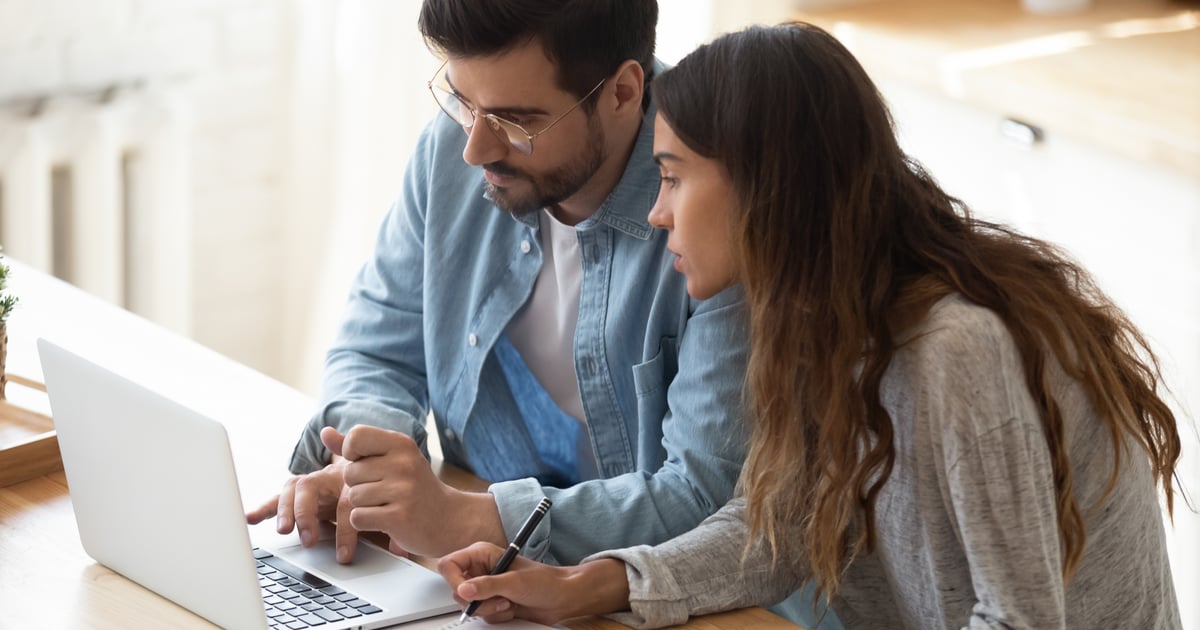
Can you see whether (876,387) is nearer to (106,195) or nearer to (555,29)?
(555,29)

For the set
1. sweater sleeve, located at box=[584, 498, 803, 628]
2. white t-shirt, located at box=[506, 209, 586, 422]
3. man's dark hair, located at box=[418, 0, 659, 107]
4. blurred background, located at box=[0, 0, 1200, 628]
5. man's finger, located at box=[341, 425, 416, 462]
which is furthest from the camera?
blurred background, located at box=[0, 0, 1200, 628]

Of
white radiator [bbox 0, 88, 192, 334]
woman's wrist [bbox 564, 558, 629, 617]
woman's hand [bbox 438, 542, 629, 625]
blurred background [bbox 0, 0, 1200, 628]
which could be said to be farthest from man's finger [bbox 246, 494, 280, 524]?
white radiator [bbox 0, 88, 192, 334]

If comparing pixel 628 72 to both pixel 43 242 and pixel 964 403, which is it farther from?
pixel 43 242

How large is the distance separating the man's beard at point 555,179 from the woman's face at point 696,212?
25cm

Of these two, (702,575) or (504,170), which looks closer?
(702,575)

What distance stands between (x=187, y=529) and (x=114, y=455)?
0.10 m

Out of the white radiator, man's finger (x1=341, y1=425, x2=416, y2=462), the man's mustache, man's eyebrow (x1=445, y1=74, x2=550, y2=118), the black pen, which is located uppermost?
man's eyebrow (x1=445, y1=74, x2=550, y2=118)

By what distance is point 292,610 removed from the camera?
117 cm

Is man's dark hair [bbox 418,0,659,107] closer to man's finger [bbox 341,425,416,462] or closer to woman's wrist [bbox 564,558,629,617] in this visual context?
man's finger [bbox 341,425,416,462]

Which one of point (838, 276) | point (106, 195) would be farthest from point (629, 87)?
point (106, 195)

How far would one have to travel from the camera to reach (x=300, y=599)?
3.91ft

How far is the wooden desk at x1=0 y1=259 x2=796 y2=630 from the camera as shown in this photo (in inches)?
46.5

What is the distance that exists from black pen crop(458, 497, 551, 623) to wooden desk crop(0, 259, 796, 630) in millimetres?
77

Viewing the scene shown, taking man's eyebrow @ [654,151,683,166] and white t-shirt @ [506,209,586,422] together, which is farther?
white t-shirt @ [506,209,586,422]
